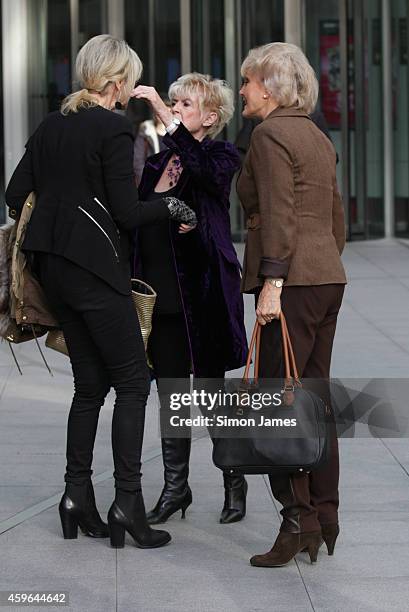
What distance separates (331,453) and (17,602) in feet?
4.05

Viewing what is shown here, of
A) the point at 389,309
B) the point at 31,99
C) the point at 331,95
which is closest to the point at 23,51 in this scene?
the point at 31,99

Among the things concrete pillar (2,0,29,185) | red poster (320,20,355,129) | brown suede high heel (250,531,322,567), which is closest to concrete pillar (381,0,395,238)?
red poster (320,20,355,129)

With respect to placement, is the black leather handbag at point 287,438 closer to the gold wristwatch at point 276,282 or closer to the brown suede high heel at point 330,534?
the gold wristwatch at point 276,282

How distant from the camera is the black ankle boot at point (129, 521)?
16.0 ft

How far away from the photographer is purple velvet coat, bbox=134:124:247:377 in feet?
17.0

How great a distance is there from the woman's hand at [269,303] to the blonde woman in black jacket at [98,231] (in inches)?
20.5

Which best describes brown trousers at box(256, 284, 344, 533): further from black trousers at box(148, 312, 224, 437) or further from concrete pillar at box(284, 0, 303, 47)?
concrete pillar at box(284, 0, 303, 47)

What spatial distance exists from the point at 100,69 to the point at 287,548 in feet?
6.06

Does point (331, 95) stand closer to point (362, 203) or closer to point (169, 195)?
point (362, 203)

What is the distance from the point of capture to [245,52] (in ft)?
54.0

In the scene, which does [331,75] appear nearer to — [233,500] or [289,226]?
[233,500]

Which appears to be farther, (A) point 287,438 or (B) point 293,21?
Answer: (B) point 293,21

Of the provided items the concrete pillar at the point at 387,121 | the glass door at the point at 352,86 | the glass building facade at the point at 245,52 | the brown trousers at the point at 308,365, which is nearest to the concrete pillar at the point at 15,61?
the glass building facade at the point at 245,52

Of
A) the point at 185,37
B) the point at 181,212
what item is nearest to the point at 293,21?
the point at 185,37
